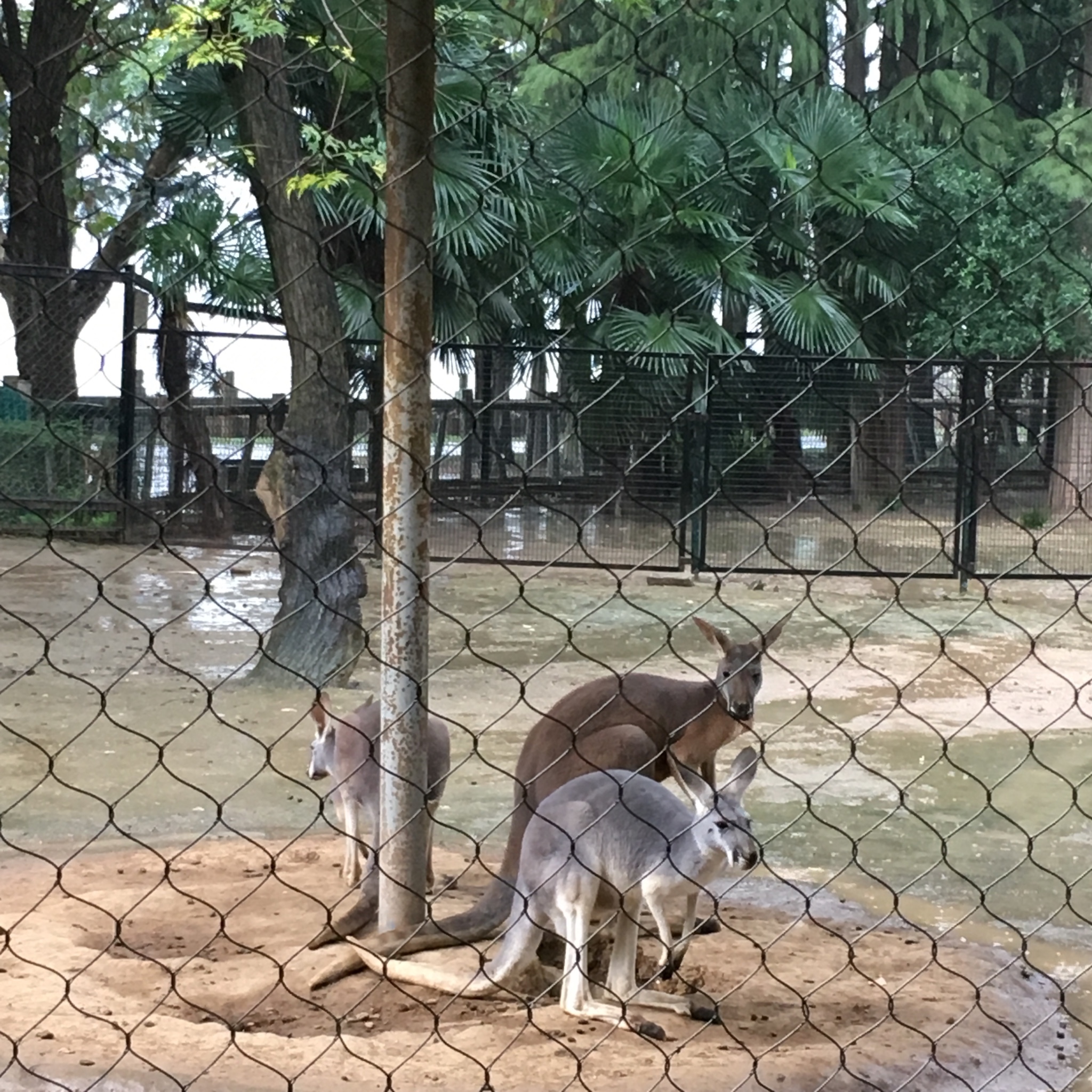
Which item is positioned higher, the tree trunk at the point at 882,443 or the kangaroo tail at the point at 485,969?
the tree trunk at the point at 882,443

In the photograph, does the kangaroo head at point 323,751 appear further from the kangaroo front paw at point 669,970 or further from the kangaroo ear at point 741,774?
the kangaroo ear at point 741,774

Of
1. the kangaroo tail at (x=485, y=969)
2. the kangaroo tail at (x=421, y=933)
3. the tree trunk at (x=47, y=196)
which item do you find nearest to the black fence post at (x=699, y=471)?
the tree trunk at (x=47, y=196)

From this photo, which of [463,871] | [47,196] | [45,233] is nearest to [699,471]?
[47,196]

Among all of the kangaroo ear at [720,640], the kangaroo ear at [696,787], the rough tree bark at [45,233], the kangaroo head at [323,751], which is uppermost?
the rough tree bark at [45,233]

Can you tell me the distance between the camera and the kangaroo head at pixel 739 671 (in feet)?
16.0

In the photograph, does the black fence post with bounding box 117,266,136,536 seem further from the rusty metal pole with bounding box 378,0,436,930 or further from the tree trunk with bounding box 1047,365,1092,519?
the rusty metal pole with bounding box 378,0,436,930

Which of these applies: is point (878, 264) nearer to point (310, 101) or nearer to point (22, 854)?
point (310, 101)

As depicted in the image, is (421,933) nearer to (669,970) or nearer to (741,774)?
(669,970)

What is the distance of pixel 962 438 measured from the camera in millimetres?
11609

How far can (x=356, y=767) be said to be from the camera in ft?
13.5

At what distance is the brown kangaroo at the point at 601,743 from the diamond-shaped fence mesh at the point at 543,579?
2 cm

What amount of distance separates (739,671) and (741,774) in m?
1.41

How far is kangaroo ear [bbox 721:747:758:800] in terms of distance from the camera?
11.3ft

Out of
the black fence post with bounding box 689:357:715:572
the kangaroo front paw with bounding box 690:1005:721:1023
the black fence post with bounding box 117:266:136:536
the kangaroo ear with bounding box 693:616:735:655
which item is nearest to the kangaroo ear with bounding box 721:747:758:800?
the kangaroo front paw with bounding box 690:1005:721:1023
